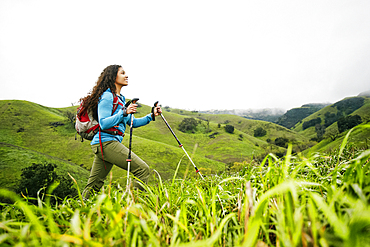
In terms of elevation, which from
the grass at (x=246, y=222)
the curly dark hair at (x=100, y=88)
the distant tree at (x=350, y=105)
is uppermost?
the distant tree at (x=350, y=105)

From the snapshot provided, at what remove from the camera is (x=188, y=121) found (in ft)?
266

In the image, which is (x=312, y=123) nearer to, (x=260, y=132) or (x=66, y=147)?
(x=260, y=132)

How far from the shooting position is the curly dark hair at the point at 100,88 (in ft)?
13.8

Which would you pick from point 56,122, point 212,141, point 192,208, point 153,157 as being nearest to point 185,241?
point 192,208

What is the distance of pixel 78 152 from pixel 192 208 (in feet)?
130

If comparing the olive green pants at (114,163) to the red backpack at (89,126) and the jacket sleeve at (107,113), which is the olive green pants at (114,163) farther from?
the jacket sleeve at (107,113)

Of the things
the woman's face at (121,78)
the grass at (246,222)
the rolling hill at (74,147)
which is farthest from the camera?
the rolling hill at (74,147)

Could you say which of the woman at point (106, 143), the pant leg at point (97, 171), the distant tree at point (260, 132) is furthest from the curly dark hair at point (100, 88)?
the distant tree at point (260, 132)

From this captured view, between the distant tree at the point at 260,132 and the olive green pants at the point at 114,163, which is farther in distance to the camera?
the distant tree at the point at 260,132

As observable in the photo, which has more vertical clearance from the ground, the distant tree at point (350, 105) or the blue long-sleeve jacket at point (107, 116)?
the distant tree at point (350, 105)

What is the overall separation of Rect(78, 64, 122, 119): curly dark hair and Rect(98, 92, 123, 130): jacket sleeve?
0.28 m

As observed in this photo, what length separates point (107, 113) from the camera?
3986 mm

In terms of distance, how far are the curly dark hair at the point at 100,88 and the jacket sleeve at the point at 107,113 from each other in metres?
0.28

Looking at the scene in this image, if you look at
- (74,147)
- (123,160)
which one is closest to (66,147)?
(74,147)
